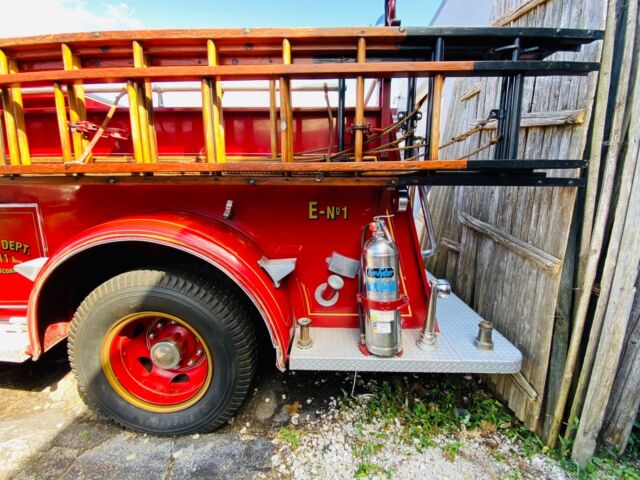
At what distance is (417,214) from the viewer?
4.80m

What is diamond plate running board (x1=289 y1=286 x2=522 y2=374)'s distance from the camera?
185 cm

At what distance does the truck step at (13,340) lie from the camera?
1956mm

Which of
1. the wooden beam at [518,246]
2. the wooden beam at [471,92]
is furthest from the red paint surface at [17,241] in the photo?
the wooden beam at [471,92]

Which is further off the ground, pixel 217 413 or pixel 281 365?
pixel 281 365

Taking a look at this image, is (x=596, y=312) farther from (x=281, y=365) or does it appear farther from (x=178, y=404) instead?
(x=178, y=404)

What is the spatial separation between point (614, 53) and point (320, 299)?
205cm

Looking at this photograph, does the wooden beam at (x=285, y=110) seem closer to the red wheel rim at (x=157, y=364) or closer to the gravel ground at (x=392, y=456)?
the red wheel rim at (x=157, y=364)

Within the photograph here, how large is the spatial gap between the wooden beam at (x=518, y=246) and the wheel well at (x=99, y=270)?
176 cm

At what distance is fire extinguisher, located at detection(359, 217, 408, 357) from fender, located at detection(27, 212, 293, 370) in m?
0.50

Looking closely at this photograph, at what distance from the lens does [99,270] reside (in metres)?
2.29

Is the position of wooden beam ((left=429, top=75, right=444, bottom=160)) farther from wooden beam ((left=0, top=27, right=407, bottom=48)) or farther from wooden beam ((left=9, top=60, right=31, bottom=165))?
wooden beam ((left=9, top=60, right=31, bottom=165))

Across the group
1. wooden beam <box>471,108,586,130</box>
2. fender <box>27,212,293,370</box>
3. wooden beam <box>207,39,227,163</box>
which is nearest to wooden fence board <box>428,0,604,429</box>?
wooden beam <box>471,108,586,130</box>

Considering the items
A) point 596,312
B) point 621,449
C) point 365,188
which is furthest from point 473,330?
point 365,188

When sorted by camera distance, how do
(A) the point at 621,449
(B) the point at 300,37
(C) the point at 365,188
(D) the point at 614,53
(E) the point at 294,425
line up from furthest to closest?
(E) the point at 294,425
(C) the point at 365,188
(A) the point at 621,449
(D) the point at 614,53
(B) the point at 300,37
